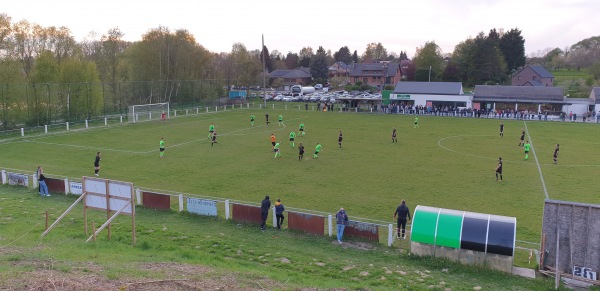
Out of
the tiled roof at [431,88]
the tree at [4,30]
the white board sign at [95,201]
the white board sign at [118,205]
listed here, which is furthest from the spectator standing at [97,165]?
the tiled roof at [431,88]

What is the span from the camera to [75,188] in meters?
20.5

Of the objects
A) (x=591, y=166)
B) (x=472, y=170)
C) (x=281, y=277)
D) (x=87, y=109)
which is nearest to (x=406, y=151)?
(x=472, y=170)

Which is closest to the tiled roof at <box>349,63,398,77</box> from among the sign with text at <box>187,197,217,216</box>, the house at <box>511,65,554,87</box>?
the house at <box>511,65,554,87</box>

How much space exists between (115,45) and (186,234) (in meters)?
57.6

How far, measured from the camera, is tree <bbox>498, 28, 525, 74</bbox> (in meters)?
98.8

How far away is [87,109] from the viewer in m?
47.2

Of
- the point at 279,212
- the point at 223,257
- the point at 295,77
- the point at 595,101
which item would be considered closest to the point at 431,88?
the point at 595,101

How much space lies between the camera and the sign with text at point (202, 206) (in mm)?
17500

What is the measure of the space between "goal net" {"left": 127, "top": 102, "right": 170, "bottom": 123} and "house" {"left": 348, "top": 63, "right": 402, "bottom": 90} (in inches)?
2538

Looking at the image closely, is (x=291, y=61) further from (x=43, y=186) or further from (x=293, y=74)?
(x=43, y=186)

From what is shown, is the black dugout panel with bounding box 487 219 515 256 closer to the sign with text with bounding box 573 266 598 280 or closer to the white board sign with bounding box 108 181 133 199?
the sign with text with bounding box 573 266 598 280

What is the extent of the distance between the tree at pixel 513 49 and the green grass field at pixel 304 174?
59.4 metres

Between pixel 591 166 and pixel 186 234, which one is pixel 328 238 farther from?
pixel 591 166

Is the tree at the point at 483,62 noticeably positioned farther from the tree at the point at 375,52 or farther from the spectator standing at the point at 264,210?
the spectator standing at the point at 264,210
